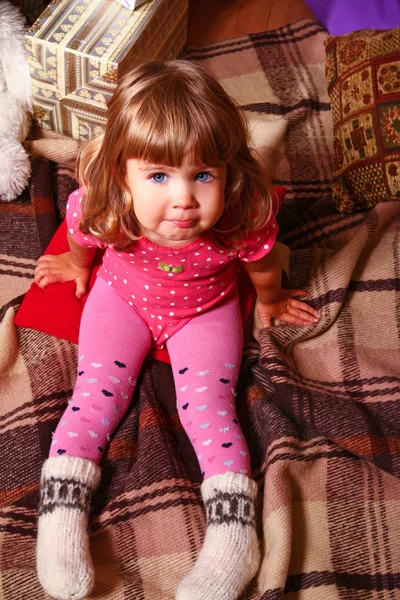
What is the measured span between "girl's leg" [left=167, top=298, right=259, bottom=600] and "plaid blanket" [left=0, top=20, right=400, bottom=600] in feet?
0.12

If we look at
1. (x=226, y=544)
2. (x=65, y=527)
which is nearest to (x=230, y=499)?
(x=226, y=544)

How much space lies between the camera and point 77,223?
1.01 m

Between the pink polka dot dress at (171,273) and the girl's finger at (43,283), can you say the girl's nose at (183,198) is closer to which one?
the pink polka dot dress at (171,273)

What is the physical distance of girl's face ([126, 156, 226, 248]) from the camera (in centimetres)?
83

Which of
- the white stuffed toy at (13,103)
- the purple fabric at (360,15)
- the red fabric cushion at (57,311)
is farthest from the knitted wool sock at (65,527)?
the purple fabric at (360,15)

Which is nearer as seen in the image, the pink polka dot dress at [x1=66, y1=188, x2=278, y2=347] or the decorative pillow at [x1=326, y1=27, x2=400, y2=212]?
the pink polka dot dress at [x1=66, y1=188, x2=278, y2=347]

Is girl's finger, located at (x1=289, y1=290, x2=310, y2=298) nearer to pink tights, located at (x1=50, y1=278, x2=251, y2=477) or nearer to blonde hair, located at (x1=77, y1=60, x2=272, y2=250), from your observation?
pink tights, located at (x1=50, y1=278, x2=251, y2=477)

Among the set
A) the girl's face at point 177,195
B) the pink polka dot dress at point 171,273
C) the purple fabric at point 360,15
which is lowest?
the pink polka dot dress at point 171,273

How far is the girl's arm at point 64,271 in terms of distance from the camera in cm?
113

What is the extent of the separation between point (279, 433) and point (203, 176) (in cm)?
40

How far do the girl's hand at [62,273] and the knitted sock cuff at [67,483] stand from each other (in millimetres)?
Result: 305

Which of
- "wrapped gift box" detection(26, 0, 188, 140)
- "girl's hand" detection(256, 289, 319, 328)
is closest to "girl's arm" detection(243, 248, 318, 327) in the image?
"girl's hand" detection(256, 289, 319, 328)

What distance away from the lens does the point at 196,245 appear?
96cm

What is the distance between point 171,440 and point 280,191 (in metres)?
0.49
